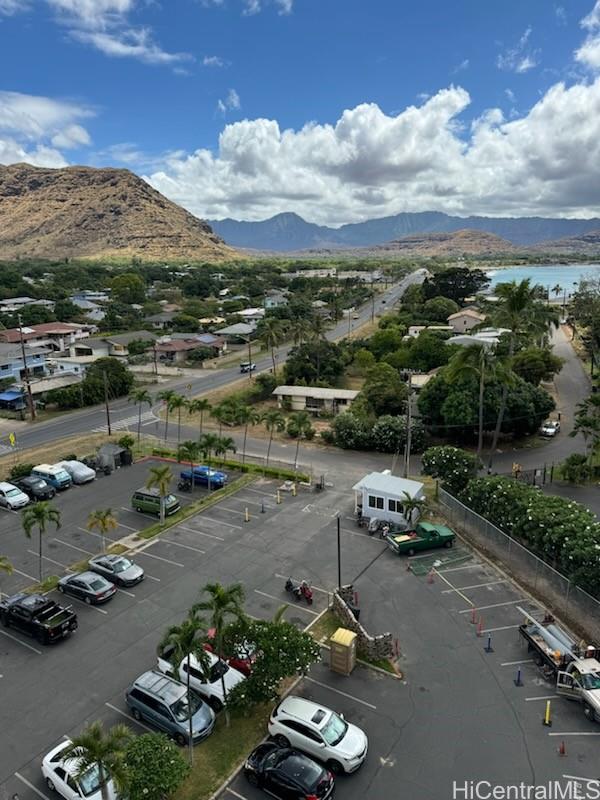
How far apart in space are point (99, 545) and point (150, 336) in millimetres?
68245

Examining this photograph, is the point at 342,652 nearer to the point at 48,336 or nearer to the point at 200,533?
the point at 200,533

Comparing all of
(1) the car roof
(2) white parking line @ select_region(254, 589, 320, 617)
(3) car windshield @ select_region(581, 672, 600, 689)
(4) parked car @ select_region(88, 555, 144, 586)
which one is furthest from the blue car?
(3) car windshield @ select_region(581, 672, 600, 689)

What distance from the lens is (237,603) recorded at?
17.8 meters

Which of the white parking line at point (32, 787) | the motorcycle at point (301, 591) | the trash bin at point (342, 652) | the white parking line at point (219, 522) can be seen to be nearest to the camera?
the white parking line at point (32, 787)

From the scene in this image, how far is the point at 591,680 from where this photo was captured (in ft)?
61.5

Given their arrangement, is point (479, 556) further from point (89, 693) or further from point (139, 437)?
point (139, 437)

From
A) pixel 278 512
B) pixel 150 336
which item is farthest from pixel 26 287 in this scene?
pixel 278 512

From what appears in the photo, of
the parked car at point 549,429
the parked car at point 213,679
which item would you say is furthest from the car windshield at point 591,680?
the parked car at point 549,429

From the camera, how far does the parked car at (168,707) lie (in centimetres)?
1745

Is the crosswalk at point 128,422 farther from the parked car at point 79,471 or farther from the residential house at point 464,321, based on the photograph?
the residential house at point 464,321

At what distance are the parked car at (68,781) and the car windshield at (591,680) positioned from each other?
50.3ft

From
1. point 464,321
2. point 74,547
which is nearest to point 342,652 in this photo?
point 74,547

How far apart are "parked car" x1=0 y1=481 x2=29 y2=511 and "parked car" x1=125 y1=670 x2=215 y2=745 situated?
2105 cm

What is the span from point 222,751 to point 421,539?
1547cm
